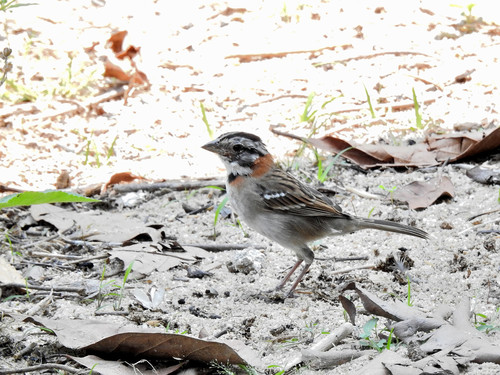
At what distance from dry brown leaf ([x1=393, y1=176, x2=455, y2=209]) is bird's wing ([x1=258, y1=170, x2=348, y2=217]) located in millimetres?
848

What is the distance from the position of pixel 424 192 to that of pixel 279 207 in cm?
135

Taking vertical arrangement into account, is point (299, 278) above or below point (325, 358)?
below

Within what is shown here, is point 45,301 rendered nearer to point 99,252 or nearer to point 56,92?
point 99,252

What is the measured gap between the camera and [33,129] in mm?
7660

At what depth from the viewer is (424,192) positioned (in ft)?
18.4

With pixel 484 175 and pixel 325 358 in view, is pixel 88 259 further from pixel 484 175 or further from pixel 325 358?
pixel 484 175

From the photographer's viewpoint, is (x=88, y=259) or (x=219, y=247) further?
(x=219, y=247)

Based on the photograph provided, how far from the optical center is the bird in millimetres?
4816

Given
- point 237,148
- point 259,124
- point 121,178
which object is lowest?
point 121,178

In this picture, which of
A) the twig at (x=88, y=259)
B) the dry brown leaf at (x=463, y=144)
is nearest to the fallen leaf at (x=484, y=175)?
the dry brown leaf at (x=463, y=144)

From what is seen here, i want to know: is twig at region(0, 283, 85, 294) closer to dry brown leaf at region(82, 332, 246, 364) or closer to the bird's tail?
dry brown leaf at region(82, 332, 246, 364)

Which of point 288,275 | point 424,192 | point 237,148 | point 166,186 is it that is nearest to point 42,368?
point 288,275

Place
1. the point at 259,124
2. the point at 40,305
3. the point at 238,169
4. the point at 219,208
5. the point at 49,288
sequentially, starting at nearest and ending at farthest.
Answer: the point at 40,305 < the point at 49,288 < the point at 238,169 < the point at 219,208 < the point at 259,124

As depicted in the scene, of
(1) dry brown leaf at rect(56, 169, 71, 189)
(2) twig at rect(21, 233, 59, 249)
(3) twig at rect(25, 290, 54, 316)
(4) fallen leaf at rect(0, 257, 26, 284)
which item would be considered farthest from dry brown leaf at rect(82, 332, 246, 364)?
(1) dry brown leaf at rect(56, 169, 71, 189)
